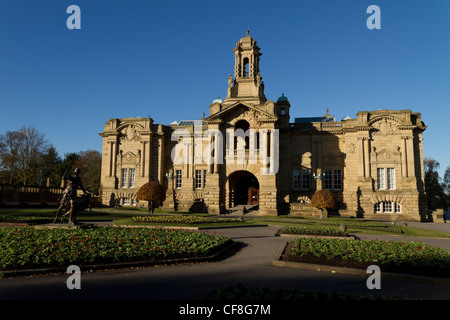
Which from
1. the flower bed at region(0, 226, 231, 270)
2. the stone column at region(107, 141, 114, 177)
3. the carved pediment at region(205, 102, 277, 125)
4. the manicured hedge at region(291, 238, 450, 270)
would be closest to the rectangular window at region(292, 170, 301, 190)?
the carved pediment at region(205, 102, 277, 125)

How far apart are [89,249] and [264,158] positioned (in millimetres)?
29279

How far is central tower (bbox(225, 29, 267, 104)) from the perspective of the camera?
4456 centimetres

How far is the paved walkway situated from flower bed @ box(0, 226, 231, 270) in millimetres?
686

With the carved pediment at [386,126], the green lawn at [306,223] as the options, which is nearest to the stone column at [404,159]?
the carved pediment at [386,126]

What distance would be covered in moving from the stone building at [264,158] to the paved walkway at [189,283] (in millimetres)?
27308

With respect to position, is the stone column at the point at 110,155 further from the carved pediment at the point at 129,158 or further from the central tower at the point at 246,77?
the central tower at the point at 246,77

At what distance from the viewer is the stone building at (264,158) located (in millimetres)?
38938

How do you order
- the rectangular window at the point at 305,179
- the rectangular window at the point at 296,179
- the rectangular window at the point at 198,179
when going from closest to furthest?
1. the rectangular window at the point at 305,179
2. the rectangular window at the point at 296,179
3. the rectangular window at the point at 198,179

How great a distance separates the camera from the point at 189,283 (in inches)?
337

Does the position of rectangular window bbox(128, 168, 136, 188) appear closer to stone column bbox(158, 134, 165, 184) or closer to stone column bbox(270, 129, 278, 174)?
stone column bbox(158, 134, 165, 184)

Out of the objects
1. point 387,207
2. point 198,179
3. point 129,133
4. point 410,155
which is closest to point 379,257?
point 387,207

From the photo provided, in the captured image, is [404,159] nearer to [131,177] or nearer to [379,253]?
[379,253]
